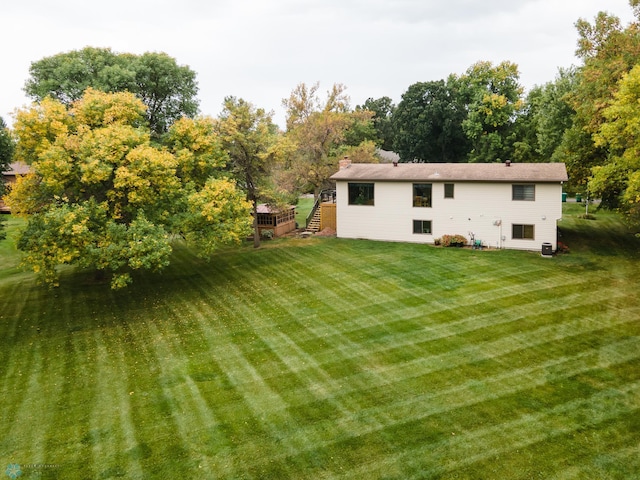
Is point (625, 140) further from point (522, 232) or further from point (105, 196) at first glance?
point (105, 196)

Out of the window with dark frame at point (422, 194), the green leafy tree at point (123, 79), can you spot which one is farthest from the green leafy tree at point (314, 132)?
the window with dark frame at point (422, 194)

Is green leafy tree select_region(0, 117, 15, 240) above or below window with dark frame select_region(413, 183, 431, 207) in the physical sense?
above

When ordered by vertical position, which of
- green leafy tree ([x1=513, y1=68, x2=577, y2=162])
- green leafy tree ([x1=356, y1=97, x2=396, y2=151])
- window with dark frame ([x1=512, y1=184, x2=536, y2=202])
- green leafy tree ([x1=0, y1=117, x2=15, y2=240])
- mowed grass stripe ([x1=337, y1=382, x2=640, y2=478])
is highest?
green leafy tree ([x1=356, y1=97, x2=396, y2=151])

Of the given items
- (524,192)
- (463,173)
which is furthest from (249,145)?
(524,192)

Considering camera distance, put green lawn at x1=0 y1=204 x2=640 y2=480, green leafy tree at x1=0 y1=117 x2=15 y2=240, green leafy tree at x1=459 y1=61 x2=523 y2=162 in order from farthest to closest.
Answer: green leafy tree at x1=459 y1=61 x2=523 y2=162 < green leafy tree at x1=0 y1=117 x2=15 y2=240 < green lawn at x1=0 y1=204 x2=640 y2=480

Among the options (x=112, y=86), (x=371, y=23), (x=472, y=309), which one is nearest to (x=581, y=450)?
(x=472, y=309)

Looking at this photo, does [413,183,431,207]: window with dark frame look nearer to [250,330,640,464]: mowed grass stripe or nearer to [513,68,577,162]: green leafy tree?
[513,68,577,162]: green leafy tree

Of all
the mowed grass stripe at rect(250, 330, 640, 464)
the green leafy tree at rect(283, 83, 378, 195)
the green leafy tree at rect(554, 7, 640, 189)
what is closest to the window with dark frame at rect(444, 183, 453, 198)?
the green leafy tree at rect(554, 7, 640, 189)

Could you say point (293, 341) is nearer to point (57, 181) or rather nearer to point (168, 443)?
point (168, 443)
